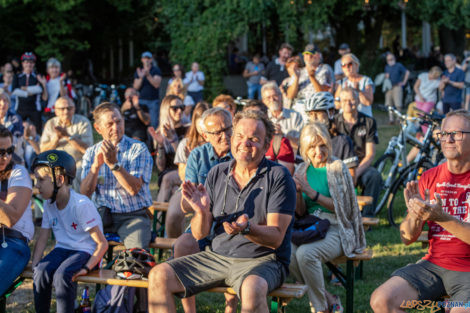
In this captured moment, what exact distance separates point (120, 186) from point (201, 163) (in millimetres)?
725

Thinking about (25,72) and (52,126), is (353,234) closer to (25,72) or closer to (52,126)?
(52,126)

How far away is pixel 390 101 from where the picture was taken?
65.0 feet

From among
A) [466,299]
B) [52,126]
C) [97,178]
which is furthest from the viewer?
[52,126]

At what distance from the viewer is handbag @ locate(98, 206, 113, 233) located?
5496 millimetres

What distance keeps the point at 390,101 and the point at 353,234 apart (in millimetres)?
15252

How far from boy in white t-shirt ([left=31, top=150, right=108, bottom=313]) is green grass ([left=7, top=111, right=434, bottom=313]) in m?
1.00

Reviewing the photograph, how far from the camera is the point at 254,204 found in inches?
168

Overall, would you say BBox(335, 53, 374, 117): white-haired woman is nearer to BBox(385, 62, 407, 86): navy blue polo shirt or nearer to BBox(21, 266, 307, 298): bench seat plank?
BBox(21, 266, 307, 298): bench seat plank

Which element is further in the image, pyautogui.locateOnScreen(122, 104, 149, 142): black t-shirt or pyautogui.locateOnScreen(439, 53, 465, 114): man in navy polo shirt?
pyautogui.locateOnScreen(439, 53, 465, 114): man in navy polo shirt

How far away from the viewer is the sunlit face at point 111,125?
18.6 ft

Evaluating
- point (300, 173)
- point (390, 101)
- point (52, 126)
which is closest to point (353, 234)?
point (300, 173)

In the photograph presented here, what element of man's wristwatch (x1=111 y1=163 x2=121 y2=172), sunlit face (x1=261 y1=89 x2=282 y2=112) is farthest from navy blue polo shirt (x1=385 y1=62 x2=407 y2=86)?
man's wristwatch (x1=111 y1=163 x2=121 y2=172)

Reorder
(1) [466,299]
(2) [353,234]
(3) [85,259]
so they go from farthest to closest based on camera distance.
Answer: (2) [353,234] → (3) [85,259] → (1) [466,299]

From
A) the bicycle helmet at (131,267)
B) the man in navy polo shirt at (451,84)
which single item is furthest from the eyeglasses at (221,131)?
the man in navy polo shirt at (451,84)
